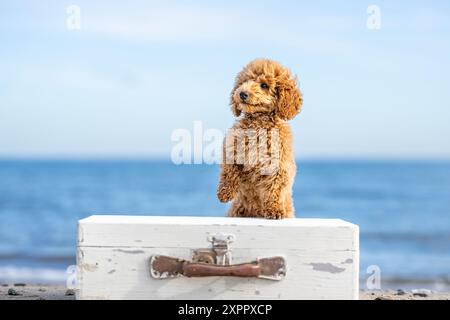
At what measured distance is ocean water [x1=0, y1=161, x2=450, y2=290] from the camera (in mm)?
7695

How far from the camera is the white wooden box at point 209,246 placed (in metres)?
2.67

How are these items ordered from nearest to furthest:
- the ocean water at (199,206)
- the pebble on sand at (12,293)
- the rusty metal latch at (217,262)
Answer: the rusty metal latch at (217,262)
the pebble on sand at (12,293)
the ocean water at (199,206)

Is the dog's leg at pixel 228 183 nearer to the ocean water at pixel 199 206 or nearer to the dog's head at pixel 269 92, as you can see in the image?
the dog's head at pixel 269 92

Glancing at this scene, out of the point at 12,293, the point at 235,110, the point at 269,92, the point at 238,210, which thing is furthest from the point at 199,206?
the point at 269,92

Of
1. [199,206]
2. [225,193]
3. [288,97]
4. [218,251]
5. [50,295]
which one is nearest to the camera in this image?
[218,251]

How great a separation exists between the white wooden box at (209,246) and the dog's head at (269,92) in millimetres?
471

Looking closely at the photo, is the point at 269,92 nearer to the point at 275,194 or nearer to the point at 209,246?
the point at 275,194

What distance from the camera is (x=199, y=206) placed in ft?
45.2

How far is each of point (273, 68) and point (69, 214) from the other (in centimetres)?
1058

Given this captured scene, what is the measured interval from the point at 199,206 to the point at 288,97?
437 inches

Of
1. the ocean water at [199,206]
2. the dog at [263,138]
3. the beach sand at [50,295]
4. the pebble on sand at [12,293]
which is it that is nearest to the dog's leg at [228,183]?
the dog at [263,138]

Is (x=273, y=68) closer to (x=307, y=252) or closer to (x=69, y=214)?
(x=307, y=252)
